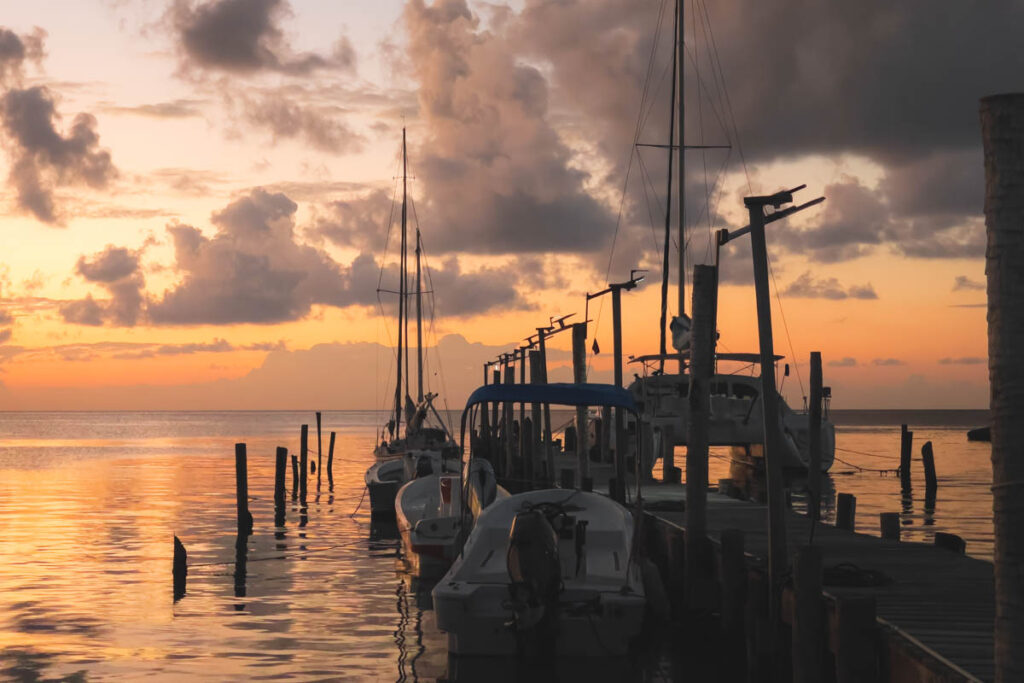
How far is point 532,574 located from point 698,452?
469 cm

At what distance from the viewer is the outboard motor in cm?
1567

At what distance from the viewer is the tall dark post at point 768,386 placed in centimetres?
1523

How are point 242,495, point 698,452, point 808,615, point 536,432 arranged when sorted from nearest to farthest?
1. point 808,615
2. point 698,452
3. point 242,495
4. point 536,432

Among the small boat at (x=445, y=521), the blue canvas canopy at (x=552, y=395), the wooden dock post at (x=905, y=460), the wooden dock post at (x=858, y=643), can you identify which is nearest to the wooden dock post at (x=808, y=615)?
the wooden dock post at (x=858, y=643)

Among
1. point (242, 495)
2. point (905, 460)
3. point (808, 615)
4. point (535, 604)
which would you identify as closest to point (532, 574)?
point (535, 604)

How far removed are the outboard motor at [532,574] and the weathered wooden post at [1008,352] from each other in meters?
8.94

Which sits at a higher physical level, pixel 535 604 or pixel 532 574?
pixel 532 574

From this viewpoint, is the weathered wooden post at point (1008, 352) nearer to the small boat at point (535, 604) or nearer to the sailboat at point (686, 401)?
the small boat at point (535, 604)

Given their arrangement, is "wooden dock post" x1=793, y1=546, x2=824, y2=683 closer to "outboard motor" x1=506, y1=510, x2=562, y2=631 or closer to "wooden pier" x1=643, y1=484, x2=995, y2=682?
"wooden pier" x1=643, y1=484, x2=995, y2=682

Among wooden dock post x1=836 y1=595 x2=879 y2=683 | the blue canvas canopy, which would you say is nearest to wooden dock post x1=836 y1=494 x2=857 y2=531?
the blue canvas canopy

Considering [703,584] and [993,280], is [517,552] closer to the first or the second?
[703,584]

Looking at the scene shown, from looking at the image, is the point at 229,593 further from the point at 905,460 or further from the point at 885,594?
the point at 905,460

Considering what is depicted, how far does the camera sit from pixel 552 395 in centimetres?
1997

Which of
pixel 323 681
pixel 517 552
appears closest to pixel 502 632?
pixel 517 552
